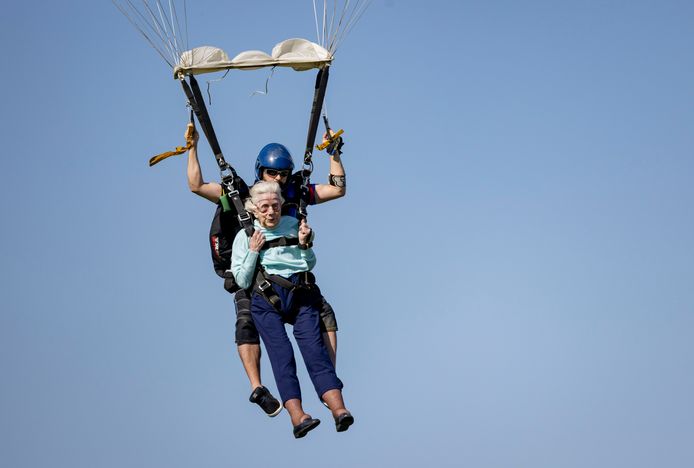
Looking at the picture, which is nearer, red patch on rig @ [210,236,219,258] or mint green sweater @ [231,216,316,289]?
mint green sweater @ [231,216,316,289]

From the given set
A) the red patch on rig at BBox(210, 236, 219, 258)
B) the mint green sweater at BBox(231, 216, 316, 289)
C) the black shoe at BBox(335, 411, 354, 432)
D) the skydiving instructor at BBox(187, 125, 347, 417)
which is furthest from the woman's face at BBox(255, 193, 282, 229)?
the black shoe at BBox(335, 411, 354, 432)

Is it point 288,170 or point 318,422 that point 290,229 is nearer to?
point 288,170

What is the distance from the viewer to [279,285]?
11.6 metres

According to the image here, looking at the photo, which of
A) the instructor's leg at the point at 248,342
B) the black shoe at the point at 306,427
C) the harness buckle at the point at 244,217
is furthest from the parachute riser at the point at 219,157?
the black shoe at the point at 306,427

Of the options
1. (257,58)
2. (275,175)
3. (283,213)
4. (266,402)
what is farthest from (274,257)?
(257,58)

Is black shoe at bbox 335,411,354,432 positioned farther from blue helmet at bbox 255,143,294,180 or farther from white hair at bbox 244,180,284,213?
blue helmet at bbox 255,143,294,180

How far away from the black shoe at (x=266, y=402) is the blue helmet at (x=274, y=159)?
2191 mm

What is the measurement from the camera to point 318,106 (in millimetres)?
12500

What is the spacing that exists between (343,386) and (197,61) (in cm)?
368

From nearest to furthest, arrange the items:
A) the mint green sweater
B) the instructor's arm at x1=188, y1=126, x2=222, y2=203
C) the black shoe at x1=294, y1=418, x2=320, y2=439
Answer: the black shoe at x1=294, y1=418, x2=320, y2=439, the mint green sweater, the instructor's arm at x1=188, y1=126, x2=222, y2=203

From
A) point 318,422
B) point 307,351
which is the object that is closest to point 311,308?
point 307,351

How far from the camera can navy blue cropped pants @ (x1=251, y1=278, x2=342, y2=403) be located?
37.6 ft

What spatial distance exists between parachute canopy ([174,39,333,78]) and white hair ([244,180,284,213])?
4.91ft

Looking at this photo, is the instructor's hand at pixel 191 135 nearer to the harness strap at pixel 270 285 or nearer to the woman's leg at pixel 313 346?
the harness strap at pixel 270 285
